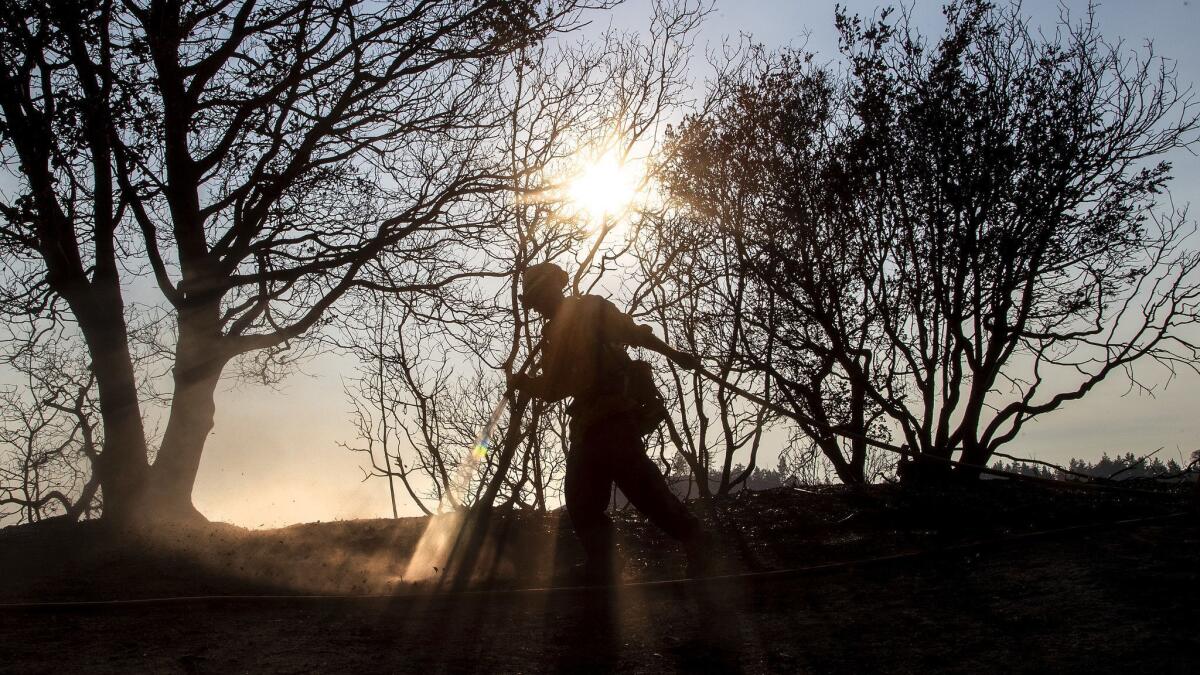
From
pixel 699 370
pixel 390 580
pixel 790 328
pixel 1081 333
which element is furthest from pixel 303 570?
pixel 1081 333

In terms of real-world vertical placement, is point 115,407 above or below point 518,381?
above

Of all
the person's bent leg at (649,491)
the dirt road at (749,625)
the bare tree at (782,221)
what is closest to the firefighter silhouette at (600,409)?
the person's bent leg at (649,491)

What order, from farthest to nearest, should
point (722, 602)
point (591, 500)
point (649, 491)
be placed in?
point (591, 500)
point (649, 491)
point (722, 602)

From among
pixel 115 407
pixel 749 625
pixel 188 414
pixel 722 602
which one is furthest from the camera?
pixel 188 414

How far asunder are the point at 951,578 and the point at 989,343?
610 cm

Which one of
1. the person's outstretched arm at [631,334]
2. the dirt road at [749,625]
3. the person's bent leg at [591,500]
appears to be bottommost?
the dirt road at [749,625]

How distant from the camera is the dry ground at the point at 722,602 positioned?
12.7 feet

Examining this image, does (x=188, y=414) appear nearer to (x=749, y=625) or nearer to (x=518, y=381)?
(x=518, y=381)

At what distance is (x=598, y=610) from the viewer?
15.9 ft

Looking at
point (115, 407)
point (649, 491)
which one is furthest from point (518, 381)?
point (115, 407)

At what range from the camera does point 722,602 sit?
485 cm

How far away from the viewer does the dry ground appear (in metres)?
3.86

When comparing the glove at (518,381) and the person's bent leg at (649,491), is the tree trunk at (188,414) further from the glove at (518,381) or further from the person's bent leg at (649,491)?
the person's bent leg at (649,491)

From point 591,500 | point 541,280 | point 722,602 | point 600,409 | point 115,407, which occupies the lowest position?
point 722,602
